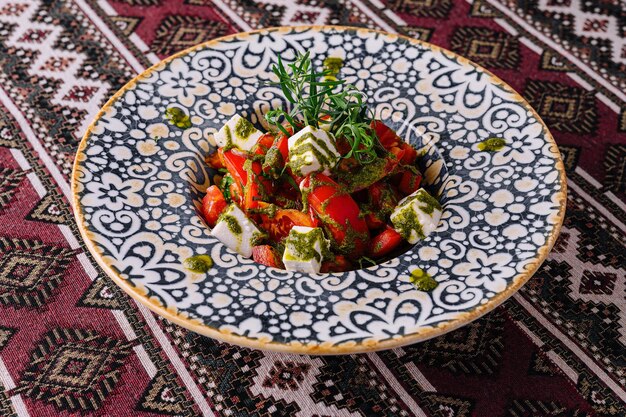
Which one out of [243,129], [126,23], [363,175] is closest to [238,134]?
[243,129]

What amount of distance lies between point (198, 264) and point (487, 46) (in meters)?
1.78

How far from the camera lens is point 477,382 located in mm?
1918

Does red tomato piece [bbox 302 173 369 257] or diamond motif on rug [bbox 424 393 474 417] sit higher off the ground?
red tomato piece [bbox 302 173 369 257]

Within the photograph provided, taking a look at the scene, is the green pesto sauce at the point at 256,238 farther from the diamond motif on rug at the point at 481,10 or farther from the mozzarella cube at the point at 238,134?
the diamond motif on rug at the point at 481,10

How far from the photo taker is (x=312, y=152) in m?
1.87

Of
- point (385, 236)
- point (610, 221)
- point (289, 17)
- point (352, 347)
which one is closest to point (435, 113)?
point (385, 236)

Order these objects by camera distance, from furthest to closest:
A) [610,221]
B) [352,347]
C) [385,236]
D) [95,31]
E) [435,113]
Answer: [95,31] → [610,221] → [435,113] → [385,236] → [352,347]

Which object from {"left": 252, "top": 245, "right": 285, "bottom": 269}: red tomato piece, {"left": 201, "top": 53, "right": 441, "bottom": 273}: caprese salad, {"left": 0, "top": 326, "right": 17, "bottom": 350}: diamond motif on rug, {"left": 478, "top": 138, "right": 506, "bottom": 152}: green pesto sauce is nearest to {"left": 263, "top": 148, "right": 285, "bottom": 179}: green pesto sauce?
{"left": 201, "top": 53, "right": 441, "bottom": 273}: caprese salad

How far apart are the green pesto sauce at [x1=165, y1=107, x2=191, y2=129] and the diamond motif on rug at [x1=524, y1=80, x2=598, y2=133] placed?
4.35 feet

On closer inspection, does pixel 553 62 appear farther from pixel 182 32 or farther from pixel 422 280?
pixel 422 280

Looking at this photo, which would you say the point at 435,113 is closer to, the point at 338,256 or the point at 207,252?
the point at 338,256

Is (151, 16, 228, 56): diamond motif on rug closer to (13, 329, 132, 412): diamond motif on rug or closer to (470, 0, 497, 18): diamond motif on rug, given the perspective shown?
(470, 0, 497, 18): diamond motif on rug

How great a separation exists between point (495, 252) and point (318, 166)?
0.48m

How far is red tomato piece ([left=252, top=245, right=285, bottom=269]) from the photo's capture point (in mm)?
1895
